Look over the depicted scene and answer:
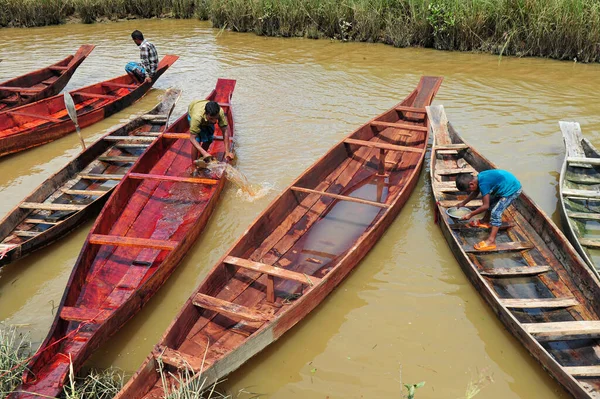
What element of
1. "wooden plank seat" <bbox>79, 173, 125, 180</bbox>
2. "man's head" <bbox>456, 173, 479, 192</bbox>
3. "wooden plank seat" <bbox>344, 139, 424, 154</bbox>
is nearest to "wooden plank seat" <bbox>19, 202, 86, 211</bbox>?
"wooden plank seat" <bbox>79, 173, 125, 180</bbox>

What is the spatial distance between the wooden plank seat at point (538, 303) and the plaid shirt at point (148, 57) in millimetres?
8769

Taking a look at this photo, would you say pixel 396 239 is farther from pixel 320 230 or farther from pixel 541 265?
pixel 541 265

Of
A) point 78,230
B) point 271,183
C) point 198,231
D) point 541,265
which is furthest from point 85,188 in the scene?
point 541,265

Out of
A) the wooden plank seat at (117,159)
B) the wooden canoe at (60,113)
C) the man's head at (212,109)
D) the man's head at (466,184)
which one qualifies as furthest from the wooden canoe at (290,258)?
the wooden canoe at (60,113)

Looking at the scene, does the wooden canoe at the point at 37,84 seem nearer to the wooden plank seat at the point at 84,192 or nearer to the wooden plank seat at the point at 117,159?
the wooden plank seat at the point at 117,159

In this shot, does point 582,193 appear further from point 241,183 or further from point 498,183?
point 241,183

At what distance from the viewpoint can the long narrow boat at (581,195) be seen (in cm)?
479

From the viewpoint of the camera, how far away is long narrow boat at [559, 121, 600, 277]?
15.7 feet

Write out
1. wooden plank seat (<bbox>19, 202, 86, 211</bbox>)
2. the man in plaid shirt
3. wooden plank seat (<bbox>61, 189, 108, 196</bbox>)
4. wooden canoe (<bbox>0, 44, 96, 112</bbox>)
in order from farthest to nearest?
1. the man in plaid shirt
2. wooden canoe (<bbox>0, 44, 96, 112</bbox>)
3. wooden plank seat (<bbox>61, 189, 108, 196</bbox>)
4. wooden plank seat (<bbox>19, 202, 86, 211</bbox>)

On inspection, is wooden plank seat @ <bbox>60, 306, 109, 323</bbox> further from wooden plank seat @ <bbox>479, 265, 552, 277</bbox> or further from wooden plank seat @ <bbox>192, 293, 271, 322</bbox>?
wooden plank seat @ <bbox>479, 265, 552, 277</bbox>

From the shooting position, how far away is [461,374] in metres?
3.76

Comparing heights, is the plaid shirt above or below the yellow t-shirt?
above

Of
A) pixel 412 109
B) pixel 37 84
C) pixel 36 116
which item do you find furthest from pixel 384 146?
pixel 37 84

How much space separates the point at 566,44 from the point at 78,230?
12092 millimetres
